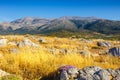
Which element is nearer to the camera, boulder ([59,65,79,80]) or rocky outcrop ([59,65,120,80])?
rocky outcrop ([59,65,120,80])

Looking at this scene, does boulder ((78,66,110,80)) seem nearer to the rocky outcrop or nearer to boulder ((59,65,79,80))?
the rocky outcrop

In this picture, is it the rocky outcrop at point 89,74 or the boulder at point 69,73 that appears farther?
the boulder at point 69,73

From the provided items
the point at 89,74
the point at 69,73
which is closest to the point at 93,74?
the point at 89,74

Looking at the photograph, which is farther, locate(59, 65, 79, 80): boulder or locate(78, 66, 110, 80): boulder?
locate(59, 65, 79, 80): boulder

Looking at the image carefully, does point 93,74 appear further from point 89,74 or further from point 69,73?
point 69,73

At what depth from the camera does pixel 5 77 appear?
13.1 metres

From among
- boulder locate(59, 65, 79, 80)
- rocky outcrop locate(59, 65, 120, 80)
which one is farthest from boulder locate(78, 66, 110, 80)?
boulder locate(59, 65, 79, 80)

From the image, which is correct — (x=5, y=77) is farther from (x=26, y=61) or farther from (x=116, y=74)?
(x=116, y=74)

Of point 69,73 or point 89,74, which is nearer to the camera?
point 89,74

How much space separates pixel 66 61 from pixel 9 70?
3.86 metres

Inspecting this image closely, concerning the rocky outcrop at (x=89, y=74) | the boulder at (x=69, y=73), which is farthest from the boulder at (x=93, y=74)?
the boulder at (x=69, y=73)

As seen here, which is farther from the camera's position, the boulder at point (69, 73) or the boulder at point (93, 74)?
the boulder at point (69, 73)

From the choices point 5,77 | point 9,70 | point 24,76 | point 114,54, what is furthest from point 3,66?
point 114,54

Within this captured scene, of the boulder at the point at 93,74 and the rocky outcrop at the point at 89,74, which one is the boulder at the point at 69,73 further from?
the boulder at the point at 93,74
